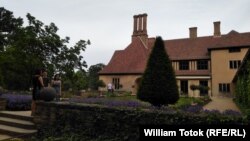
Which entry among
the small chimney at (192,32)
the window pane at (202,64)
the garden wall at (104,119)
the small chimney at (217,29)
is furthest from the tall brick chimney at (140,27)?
the garden wall at (104,119)

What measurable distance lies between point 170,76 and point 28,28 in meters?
14.3

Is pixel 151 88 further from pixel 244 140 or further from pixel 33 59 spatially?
pixel 33 59

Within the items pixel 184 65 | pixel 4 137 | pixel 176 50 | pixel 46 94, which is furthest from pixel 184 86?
pixel 4 137

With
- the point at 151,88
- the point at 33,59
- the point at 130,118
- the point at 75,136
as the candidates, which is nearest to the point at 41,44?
the point at 33,59

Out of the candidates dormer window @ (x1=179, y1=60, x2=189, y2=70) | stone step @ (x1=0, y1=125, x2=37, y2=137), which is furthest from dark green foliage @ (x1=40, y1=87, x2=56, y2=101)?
dormer window @ (x1=179, y1=60, x2=189, y2=70)

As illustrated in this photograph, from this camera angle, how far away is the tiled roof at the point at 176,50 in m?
36.8

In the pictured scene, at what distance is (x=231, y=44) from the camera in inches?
1404

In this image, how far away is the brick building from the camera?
118 feet

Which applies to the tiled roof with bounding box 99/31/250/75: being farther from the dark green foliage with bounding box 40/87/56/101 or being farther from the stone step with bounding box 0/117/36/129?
the stone step with bounding box 0/117/36/129

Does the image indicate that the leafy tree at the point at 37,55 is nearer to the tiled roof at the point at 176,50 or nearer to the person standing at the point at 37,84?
the person standing at the point at 37,84

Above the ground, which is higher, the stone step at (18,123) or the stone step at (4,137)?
the stone step at (18,123)

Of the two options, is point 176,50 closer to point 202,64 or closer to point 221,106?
point 202,64

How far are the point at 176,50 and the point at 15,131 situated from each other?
35857 millimetres

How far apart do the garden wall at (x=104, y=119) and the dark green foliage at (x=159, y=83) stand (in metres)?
3.43
